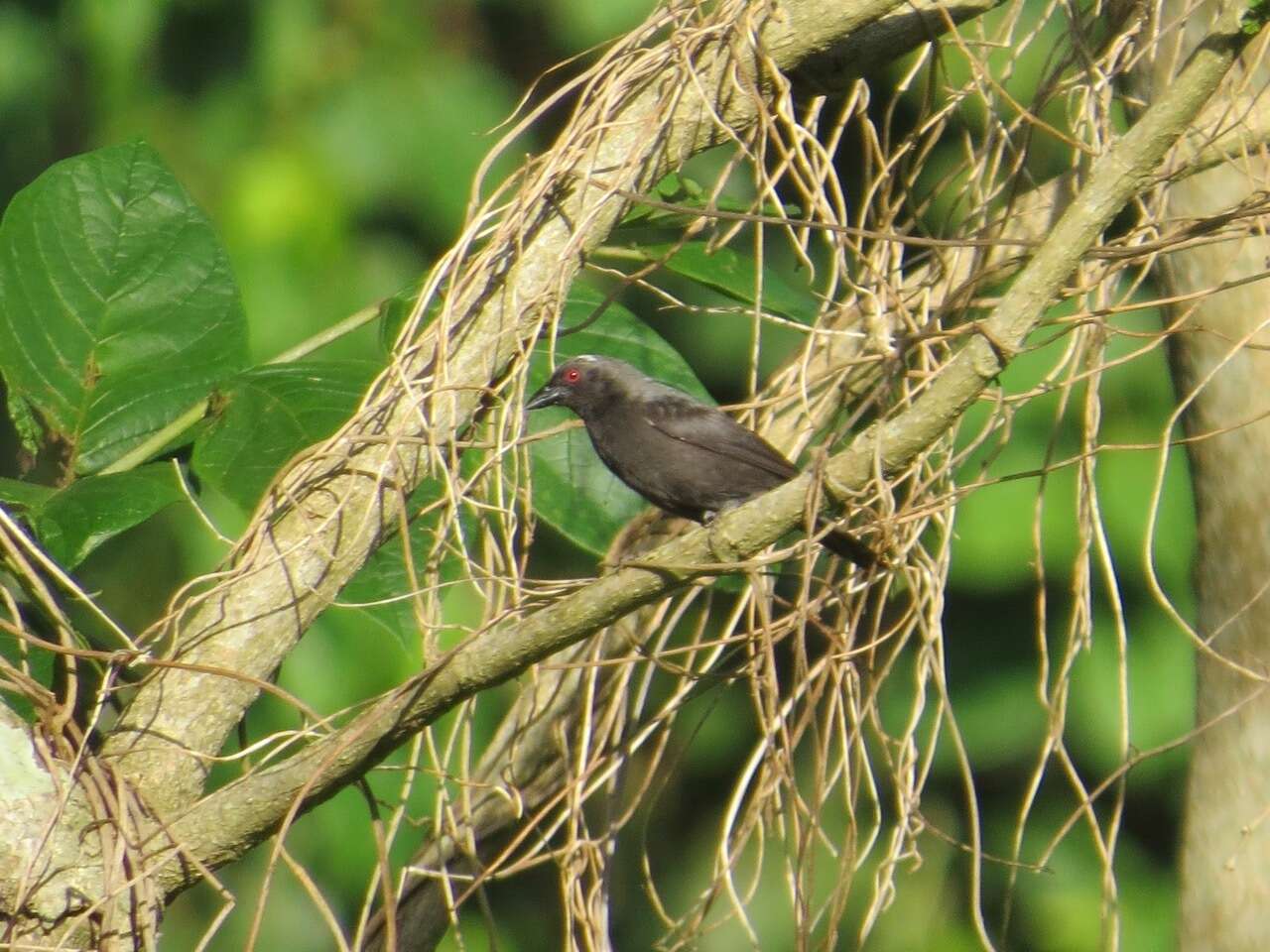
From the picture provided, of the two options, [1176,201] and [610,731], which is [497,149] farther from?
[1176,201]

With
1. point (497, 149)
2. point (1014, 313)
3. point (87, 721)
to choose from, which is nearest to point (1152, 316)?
point (497, 149)

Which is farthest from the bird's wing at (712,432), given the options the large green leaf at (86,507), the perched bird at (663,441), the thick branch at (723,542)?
the large green leaf at (86,507)

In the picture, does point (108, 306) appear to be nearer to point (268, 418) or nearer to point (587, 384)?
point (268, 418)

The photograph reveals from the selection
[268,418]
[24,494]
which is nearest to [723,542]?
[268,418]

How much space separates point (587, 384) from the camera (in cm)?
392

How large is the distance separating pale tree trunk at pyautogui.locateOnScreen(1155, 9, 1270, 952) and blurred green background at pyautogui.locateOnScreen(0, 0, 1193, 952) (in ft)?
6.38

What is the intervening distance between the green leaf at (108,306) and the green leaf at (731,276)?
2.41 feet

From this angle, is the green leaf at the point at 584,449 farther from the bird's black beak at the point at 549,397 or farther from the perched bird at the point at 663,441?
the bird's black beak at the point at 549,397

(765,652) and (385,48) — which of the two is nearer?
(765,652)

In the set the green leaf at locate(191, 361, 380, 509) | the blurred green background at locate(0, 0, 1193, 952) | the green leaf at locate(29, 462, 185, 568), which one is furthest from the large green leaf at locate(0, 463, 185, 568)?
the blurred green background at locate(0, 0, 1193, 952)

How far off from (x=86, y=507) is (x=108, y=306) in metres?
0.41

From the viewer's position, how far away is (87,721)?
7.47 feet

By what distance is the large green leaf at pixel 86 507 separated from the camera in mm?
2205

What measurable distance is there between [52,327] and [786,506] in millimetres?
1228
